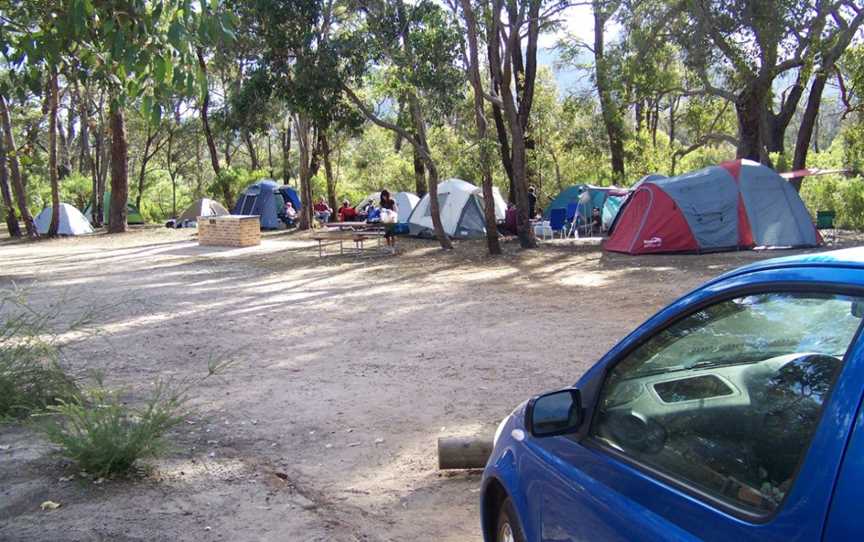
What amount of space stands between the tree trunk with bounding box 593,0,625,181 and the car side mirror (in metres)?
15.3

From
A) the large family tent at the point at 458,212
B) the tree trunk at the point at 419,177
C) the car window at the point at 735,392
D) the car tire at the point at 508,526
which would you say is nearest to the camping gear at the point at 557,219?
the large family tent at the point at 458,212

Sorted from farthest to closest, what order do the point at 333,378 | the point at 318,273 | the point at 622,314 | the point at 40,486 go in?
the point at 318,273 < the point at 622,314 < the point at 333,378 < the point at 40,486

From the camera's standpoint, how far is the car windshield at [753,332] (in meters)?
1.77

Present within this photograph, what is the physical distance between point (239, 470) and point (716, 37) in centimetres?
1529

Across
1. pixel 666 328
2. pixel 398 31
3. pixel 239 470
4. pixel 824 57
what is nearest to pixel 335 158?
pixel 398 31

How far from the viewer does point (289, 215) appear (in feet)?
95.4

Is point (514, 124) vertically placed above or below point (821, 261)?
above

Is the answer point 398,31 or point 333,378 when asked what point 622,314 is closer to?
point 333,378

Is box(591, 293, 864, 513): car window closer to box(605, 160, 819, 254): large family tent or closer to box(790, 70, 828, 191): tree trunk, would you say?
box(605, 160, 819, 254): large family tent

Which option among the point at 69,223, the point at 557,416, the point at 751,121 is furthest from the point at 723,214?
the point at 69,223

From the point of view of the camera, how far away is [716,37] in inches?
655

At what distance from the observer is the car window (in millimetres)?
1728

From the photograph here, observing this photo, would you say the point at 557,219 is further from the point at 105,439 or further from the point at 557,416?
the point at 557,416

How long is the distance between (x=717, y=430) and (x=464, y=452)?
2.83m
